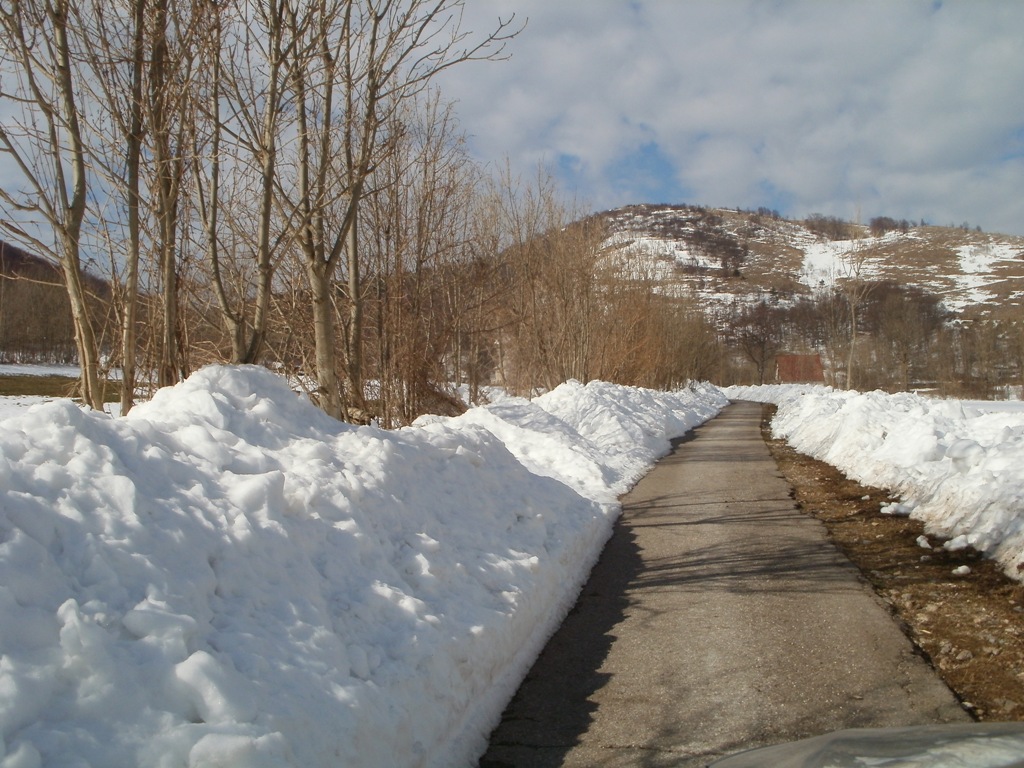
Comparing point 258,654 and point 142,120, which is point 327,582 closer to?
point 258,654

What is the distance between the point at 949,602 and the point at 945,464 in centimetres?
405

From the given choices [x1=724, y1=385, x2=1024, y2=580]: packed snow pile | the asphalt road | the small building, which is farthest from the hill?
the asphalt road

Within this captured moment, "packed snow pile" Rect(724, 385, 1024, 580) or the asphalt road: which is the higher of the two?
"packed snow pile" Rect(724, 385, 1024, 580)

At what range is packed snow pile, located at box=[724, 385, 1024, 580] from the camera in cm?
705

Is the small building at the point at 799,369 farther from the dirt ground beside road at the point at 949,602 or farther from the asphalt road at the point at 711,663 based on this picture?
the asphalt road at the point at 711,663

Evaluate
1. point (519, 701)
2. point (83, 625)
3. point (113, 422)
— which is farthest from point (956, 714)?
point (113, 422)

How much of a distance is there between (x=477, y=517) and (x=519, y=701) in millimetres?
2044

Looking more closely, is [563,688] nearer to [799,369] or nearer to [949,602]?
[949,602]

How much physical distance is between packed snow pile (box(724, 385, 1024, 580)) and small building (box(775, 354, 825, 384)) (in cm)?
8404

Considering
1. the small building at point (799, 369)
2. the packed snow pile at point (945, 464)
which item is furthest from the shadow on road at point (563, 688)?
the small building at point (799, 369)

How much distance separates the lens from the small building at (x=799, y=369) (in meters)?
97.3

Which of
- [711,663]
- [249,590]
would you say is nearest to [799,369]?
[711,663]

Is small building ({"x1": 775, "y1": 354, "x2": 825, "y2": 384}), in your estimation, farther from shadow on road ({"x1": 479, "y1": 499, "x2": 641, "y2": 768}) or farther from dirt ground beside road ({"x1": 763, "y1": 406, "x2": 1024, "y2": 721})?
shadow on road ({"x1": 479, "y1": 499, "x2": 641, "y2": 768})

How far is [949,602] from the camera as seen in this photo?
19.5 ft
